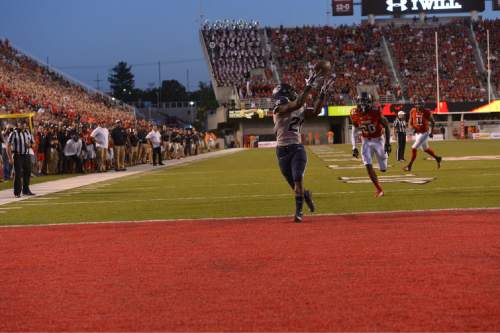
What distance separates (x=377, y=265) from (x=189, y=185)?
11.7 m

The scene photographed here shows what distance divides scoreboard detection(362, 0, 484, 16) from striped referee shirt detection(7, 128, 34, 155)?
62742 millimetres

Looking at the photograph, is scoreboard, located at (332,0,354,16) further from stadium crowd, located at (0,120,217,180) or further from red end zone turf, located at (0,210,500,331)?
red end zone turf, located at (0,210,500,331)

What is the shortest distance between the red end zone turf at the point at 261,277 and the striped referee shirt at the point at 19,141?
21.5 ft

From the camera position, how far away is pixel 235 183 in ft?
57.6

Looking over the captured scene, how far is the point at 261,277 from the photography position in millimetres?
5883

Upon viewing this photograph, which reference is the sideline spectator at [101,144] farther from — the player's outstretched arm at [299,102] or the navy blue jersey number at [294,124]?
the player's outstretched arm at [299,102]

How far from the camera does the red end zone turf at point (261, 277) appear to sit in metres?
4.56

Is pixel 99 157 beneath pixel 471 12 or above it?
beneath

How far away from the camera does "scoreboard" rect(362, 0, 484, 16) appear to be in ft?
242

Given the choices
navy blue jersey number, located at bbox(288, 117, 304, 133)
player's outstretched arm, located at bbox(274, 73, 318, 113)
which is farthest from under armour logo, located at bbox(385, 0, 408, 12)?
player's outstretched arm, located at bbox(274, 73, 318, 113)

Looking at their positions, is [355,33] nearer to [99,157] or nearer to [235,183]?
[99,157]

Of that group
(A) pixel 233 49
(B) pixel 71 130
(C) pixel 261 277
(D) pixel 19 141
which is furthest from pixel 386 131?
(A) pixel 233 49

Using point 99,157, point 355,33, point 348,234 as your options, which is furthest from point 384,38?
point 348,234

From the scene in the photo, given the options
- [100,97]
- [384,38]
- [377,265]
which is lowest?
[377,265]
